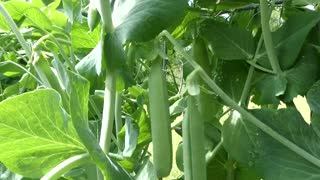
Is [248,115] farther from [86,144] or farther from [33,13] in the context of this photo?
[33,13]

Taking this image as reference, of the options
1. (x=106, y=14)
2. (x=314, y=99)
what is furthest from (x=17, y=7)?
(x=314, y=99)

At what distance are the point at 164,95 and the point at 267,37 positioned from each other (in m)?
0.17

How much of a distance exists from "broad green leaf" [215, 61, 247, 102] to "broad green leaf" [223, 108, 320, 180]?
10cm

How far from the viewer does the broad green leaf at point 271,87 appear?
2.32ft

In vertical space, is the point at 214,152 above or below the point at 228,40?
below

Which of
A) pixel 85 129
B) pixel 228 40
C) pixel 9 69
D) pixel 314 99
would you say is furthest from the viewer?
pixel 9 69

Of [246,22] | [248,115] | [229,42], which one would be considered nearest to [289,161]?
[248,115]

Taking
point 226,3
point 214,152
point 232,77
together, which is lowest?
point 214,152

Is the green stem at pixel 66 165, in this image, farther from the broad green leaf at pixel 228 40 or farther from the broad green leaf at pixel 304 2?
the broad green leaf at pixel 304 2

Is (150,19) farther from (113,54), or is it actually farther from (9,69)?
(9,69)

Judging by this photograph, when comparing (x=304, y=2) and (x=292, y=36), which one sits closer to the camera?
(x=292, y=36)

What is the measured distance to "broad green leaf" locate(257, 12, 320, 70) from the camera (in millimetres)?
715

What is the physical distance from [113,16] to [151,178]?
8.3 inches

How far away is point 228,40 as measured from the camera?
30.4 inches
